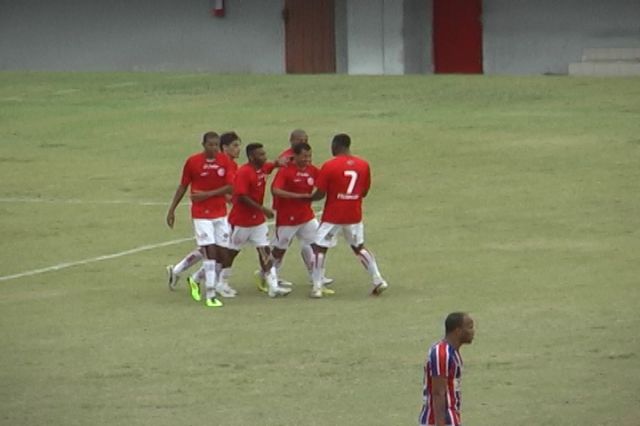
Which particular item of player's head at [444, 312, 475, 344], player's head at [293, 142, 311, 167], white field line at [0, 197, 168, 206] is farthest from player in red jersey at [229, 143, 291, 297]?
white field line at [0, 197, 168, 206]

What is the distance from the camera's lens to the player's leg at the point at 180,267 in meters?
21.6

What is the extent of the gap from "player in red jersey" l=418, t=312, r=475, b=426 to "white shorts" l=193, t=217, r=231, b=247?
8.52 meters

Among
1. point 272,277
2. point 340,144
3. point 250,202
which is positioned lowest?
point 272,277

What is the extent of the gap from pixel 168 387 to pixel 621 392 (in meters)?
4.22

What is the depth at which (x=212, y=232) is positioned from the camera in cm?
2092

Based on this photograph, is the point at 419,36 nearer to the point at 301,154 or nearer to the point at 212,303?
the point at 301,154

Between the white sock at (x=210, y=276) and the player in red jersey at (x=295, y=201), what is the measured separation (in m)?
0.76

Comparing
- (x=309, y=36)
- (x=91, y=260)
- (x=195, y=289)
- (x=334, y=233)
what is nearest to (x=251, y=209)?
(x=334, y=233)

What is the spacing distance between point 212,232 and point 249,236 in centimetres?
47

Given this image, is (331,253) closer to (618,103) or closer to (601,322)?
(601,322)

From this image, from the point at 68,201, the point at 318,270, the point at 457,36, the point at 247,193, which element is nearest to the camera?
the point at 247,193

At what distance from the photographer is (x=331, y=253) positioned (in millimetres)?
24969

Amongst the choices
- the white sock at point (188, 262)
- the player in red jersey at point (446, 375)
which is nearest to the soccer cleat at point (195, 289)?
the white sock at point (188, 262)

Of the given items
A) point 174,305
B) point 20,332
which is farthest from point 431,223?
point 20,332
